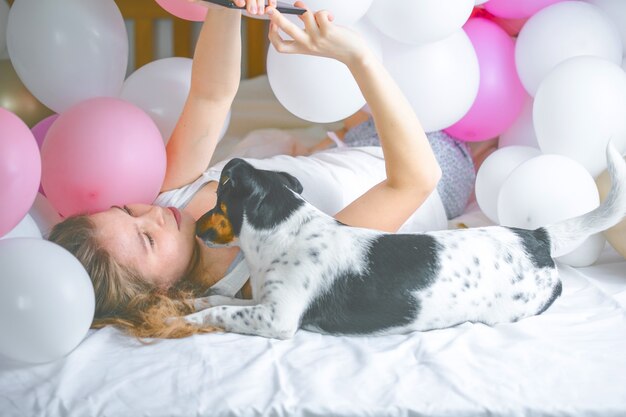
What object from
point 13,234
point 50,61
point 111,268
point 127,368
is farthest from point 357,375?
point 50,61

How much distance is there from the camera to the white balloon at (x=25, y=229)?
145cm

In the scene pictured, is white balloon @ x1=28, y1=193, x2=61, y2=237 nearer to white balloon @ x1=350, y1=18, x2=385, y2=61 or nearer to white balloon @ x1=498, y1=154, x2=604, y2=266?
white balloon @ x1=350, y1=18, x2=385, y2=61

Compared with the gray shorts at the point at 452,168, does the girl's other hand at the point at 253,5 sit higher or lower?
higher

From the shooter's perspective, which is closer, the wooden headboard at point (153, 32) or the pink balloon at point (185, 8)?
the pink balloon at point (185, 8)

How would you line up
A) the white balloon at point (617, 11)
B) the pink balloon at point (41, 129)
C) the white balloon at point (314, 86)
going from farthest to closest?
the white balloon at point (617, 11) < the pink balloon at point (41, 129) < the white balloon at point (314, 86)

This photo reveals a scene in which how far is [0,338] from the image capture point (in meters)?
1.16

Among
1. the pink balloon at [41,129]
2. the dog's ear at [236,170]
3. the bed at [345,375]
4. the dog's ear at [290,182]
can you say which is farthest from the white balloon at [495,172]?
the pink balloon at [41,129]

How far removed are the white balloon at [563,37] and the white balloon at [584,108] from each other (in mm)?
103

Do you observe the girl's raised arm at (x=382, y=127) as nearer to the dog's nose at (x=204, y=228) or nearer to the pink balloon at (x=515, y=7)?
Answer: the dog's nose at (x=204, y=228)

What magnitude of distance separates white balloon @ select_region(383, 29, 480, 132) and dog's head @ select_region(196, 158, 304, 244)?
1.64ft

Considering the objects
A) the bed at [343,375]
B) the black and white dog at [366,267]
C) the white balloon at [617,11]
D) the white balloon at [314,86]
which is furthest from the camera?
the white balloon at [617,11]

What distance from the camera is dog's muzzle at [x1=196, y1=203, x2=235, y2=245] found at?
4.40 feet

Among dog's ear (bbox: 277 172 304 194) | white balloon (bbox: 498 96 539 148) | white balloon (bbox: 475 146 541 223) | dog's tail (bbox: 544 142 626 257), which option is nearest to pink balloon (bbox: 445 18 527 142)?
white balloon (bbox: 498 96 539 148)

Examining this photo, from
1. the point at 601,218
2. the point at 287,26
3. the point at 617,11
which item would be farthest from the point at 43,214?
the point at 617,11
